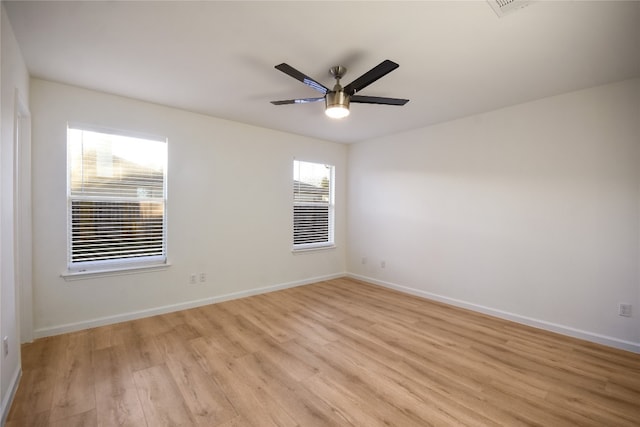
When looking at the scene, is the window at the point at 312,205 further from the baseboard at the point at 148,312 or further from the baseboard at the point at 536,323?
the baseboard at the point at 536,323

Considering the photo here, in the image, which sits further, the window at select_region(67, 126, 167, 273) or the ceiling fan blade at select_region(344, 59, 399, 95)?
the window at select_region(67, 126, 167, 273)

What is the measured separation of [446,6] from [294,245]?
3849mm

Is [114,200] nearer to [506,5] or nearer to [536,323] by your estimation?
[506,5]

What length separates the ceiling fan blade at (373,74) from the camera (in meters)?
1.90

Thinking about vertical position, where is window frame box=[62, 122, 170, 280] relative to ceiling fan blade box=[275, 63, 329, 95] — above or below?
below

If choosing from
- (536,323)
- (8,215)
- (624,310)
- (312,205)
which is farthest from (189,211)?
(624,310)

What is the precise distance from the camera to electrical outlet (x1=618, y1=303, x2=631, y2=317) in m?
2.68

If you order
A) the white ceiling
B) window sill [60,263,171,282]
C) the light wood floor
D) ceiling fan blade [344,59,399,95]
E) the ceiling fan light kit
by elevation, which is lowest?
the light wood floor

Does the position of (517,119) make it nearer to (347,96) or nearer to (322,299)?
(347,96)

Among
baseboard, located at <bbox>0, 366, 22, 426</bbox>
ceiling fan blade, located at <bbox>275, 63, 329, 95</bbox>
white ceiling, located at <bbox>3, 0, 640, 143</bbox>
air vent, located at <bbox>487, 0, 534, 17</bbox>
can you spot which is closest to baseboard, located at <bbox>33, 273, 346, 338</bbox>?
baseboard, located at <bbox>0, 366, 22, 426</bbox>

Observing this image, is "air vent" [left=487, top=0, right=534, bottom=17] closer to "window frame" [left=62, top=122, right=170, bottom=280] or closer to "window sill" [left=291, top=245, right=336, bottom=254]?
"window frame" [left=62, top=122, right=170, bottom=280]

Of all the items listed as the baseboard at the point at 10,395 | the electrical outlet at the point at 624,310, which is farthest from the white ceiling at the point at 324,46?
the baseboard at the point at 10,395

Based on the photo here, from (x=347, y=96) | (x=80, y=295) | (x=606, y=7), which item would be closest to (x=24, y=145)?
(x=80, y=295)

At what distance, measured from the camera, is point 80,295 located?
3010mm
